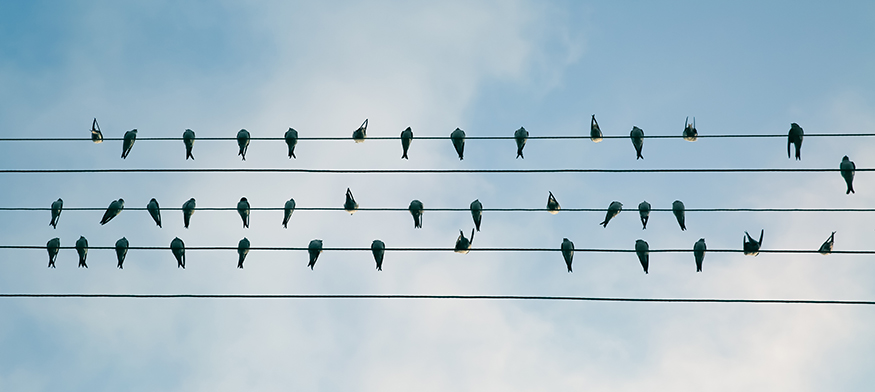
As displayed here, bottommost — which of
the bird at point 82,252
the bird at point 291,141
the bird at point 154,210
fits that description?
the bird at point 82,252

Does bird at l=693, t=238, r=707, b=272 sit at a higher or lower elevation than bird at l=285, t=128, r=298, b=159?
lower

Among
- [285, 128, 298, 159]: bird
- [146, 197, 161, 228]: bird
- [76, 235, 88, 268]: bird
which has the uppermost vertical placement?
[285, 128, 298, 159]: bird

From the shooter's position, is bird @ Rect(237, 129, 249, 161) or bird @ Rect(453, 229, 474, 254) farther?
bird @ Rect(237, 129, 249, 161)

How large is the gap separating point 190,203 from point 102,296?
3.85 m

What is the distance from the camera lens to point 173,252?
13148mm

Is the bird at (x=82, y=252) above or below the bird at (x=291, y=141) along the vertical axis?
below

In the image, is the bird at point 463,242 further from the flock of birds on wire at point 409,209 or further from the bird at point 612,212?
the bird at point 612,212

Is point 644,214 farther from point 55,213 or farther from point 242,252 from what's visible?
point 55,213

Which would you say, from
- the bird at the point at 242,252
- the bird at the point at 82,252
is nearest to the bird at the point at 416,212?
the bird at the point at 242,252

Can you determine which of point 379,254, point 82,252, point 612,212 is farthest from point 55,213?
point 612,212

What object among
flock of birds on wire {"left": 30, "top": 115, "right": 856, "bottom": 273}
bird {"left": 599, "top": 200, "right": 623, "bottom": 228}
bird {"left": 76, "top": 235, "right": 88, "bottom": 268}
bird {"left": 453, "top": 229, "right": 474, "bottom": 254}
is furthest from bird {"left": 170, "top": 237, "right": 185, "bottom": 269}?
bird {"left": 599, "top": 200, "right": 623, "bottom": 228}

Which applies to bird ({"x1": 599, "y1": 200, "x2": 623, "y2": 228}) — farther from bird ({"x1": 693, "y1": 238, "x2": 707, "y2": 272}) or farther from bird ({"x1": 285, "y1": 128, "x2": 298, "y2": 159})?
bird ({"x1": 285, "y1": 128, "x2": 298, "y2": 159})

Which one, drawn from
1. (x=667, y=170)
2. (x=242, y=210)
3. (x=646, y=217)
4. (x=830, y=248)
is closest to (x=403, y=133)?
(x=242, y=210)

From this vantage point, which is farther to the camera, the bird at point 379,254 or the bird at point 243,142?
the bird at point 243,142
